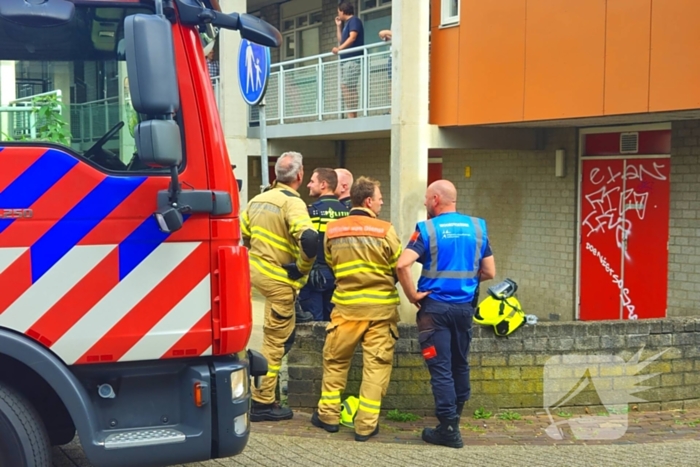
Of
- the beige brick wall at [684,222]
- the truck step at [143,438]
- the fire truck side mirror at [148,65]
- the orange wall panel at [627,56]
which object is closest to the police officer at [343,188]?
the truck step at [143,438]

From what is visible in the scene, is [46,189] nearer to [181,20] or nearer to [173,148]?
[173,148]

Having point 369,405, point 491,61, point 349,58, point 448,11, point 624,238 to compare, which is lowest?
point 369,405

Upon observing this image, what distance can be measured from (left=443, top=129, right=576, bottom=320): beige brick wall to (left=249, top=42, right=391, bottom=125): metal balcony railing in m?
2.10

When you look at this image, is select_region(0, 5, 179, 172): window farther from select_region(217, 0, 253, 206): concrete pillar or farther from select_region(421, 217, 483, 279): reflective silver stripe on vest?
select_region(217, 0, 253, 206): concrete pillar

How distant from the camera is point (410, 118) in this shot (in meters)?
12.4

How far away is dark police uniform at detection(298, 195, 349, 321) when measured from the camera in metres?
7.22

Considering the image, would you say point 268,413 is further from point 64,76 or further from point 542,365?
point 64,76

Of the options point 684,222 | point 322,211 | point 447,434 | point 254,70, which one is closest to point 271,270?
point 322,211

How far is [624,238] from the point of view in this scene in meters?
11.5

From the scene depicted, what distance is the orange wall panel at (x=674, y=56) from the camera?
8961 millimetres

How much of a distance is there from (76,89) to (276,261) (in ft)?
8.10

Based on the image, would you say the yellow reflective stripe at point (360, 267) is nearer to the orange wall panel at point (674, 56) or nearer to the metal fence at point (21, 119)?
the metal fence at point (21, 119)

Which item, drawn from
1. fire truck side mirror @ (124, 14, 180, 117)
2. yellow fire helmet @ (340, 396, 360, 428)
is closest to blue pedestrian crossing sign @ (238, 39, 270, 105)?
yellow fire helmet @ (340, 396, 360, 428)

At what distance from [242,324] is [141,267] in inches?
21.4
